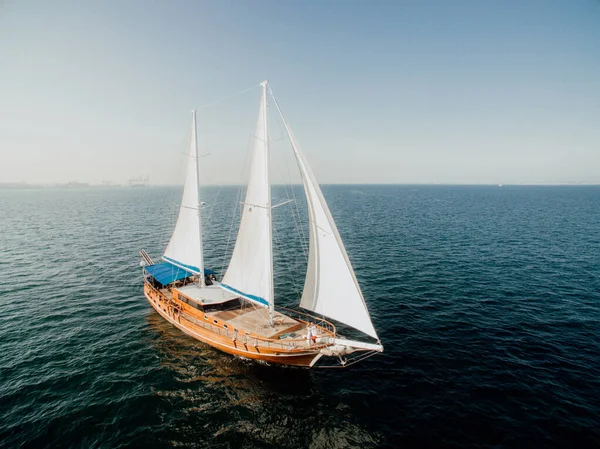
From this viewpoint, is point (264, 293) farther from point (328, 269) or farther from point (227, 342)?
point (328, 269)

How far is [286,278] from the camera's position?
41.3 m

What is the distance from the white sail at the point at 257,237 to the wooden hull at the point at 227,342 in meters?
3.38

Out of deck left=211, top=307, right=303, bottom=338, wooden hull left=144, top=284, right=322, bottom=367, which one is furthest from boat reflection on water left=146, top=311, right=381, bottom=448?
deck left=211, top=307, right=303, bottom=338

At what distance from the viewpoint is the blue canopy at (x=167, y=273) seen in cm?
3053

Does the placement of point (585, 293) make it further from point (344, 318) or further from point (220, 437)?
point (220, 437)

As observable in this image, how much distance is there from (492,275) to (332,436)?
3507cm

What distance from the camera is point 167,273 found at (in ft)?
105

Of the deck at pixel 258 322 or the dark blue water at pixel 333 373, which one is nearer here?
the dark blue water at pixel 333 373

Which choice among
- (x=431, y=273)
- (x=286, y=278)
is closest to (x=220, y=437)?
(x=286, y=278)

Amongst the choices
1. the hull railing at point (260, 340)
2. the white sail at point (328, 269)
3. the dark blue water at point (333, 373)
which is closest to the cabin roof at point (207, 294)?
the hull railing at point (260, 340)

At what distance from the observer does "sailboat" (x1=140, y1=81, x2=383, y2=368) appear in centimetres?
1900

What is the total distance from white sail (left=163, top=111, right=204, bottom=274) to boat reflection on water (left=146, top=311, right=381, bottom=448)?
9.03 metres

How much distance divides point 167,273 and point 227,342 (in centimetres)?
1312

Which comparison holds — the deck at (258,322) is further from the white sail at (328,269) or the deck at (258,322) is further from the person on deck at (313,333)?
the white sail at (328,269)
